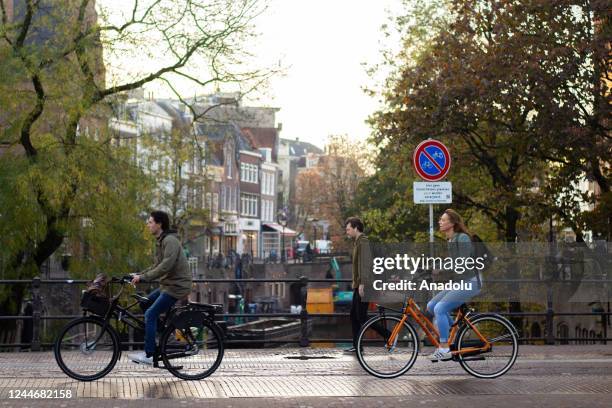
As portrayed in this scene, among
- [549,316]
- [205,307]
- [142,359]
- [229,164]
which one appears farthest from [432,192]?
[229,164]

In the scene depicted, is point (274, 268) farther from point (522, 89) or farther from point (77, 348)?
point (77, 348)

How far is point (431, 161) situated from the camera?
669 inches

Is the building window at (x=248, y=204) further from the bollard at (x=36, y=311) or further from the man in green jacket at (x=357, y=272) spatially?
the man in green jacket at (x=357, y=272)

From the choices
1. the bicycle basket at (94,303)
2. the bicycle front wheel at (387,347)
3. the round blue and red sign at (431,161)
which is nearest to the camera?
the bicycle basket at (94,303)

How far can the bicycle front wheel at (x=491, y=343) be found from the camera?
12461 mm

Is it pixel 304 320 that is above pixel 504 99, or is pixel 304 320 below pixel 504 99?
below

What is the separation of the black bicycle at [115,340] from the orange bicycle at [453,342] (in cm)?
161

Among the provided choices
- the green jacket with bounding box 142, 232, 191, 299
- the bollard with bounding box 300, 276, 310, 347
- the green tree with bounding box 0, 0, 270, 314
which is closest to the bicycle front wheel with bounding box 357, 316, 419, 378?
the green jacket with bounding box 142, 232, 191, 299

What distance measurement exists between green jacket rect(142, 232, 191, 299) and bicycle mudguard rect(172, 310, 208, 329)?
20 centimetres

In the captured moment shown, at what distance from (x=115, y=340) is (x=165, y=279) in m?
0.80

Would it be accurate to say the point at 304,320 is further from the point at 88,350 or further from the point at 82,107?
the point at 82,107

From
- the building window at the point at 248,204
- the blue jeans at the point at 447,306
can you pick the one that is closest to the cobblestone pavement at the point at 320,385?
the blue jeans at the point at 447,306

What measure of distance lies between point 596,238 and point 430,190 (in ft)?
51.3

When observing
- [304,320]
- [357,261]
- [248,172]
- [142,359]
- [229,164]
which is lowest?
[142,359]
